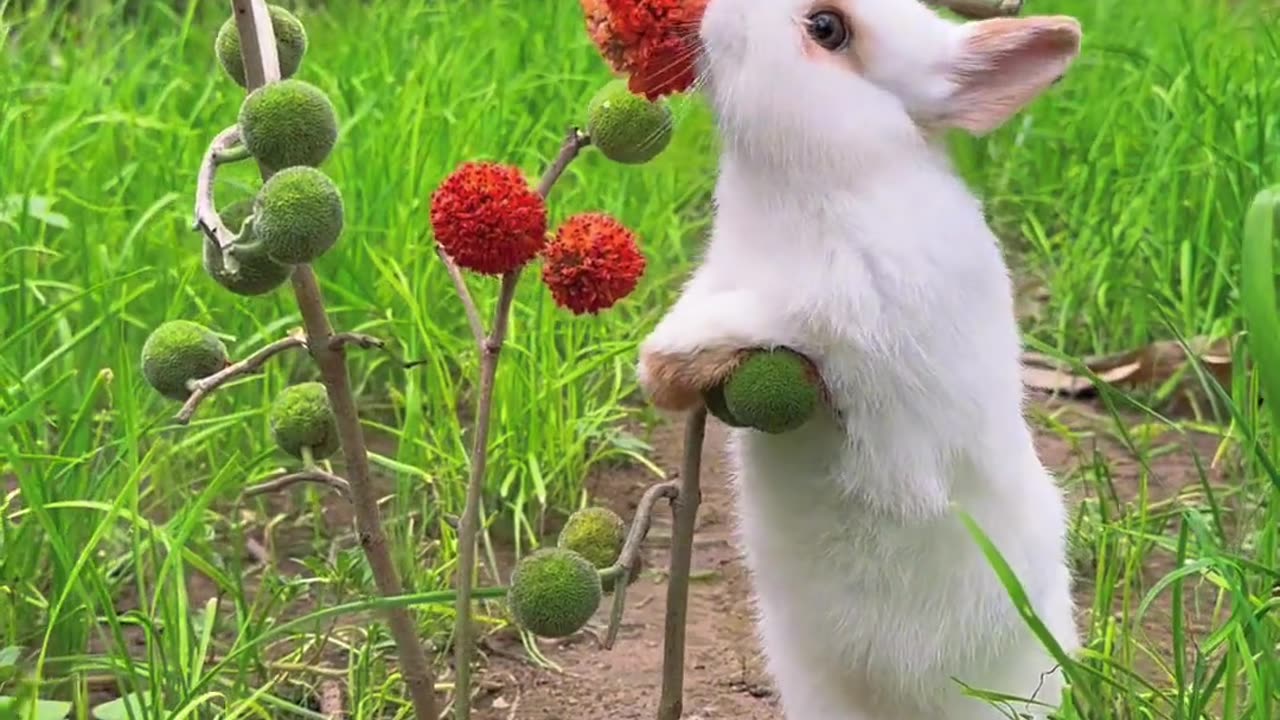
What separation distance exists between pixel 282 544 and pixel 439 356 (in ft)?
1.16

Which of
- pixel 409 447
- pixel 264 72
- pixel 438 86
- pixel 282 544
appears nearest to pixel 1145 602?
pixel 264 72

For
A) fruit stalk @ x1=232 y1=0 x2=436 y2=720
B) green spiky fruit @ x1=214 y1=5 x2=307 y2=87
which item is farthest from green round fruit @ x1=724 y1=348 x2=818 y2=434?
green spiky fruit @ x1=214 y1=5 x2=307 y2=87

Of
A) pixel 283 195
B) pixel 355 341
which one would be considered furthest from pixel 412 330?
pixel 283 195

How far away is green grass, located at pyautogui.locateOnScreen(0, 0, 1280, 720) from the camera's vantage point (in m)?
1.63

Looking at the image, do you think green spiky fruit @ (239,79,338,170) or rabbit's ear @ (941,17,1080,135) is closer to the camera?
green spiky fruit @ (239,79,338,170)

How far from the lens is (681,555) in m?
1.28

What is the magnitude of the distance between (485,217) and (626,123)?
0.52 ft

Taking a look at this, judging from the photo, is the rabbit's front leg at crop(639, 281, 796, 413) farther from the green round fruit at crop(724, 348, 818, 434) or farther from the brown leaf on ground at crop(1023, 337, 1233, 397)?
the brown leaf on ground at crop(1023, 337, 1233, 397)

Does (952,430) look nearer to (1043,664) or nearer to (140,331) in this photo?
(1043,664)

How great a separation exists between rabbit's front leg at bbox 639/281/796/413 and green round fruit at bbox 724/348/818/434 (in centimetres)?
2

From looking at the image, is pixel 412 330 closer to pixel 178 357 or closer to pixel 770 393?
pixel 178 357

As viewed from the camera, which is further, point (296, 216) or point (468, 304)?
point (468, 304)

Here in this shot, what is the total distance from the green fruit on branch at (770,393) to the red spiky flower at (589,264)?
14 centimetres

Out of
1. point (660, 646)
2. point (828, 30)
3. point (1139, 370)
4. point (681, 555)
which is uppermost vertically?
point (828, 30)
